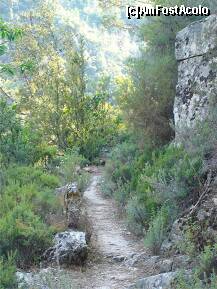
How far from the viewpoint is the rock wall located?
8820 millimetres

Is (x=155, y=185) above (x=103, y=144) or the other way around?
above

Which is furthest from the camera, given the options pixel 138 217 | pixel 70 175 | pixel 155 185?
pixel 70 175

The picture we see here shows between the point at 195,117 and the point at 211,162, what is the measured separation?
2.21 meters

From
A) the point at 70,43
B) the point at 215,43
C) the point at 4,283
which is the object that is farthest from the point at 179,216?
the point at 70,43

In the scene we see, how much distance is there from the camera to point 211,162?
271 inches

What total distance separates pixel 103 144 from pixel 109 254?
10.2 metres

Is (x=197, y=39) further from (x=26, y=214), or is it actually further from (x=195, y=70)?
(x=26, y=214)

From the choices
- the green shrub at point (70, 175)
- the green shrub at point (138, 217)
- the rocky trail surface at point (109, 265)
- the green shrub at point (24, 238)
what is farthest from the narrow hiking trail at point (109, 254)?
the green shrub at point (70, 175)

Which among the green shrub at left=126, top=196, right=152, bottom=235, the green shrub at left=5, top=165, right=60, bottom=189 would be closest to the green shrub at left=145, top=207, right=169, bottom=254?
the green shrub at left=126, top=196, right=152, bottom=235

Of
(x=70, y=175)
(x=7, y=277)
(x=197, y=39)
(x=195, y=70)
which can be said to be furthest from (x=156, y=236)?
(x=197, y=39)

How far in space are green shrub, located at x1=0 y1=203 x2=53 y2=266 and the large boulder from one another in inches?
5.3

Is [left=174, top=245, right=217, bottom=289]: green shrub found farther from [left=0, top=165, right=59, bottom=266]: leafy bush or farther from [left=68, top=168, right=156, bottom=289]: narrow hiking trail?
[left=0, top=165, right=59, bottom=266]: leafy bush

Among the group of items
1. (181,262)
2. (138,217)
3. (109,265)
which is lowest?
(109,265)

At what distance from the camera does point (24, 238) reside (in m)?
6.15
